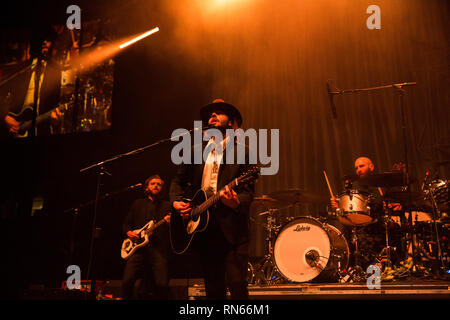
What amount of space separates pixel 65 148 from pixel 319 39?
5.17 meters

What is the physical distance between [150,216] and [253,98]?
8.99 ft

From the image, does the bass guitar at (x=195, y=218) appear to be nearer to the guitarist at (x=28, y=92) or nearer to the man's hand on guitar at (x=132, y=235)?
the man's hand on guitar at (x=132, y=235)

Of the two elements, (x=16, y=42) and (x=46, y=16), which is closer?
(x=46, y=16)

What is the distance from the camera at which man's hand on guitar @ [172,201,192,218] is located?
2879 mm

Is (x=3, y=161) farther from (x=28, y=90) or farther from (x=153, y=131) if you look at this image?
(x=153, y=131)

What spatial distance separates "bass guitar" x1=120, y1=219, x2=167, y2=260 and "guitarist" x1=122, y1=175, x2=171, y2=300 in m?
0.05

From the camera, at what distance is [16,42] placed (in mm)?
8781

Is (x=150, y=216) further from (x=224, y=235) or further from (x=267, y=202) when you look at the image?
(x=224, y=235)

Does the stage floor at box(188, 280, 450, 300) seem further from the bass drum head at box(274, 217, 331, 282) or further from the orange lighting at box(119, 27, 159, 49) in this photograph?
the orange lighting at box(119, 27, 159, 49)

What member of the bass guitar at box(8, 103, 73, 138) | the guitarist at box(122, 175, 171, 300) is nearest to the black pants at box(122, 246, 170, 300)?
the guitarist at box(122, 175, 171, 300)

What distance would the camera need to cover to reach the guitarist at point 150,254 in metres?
5.00

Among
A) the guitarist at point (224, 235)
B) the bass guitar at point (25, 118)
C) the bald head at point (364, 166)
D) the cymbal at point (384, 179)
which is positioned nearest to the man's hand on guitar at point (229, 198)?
the guitarist at point (224, 235)

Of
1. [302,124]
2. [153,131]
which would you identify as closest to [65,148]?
[153,131]
